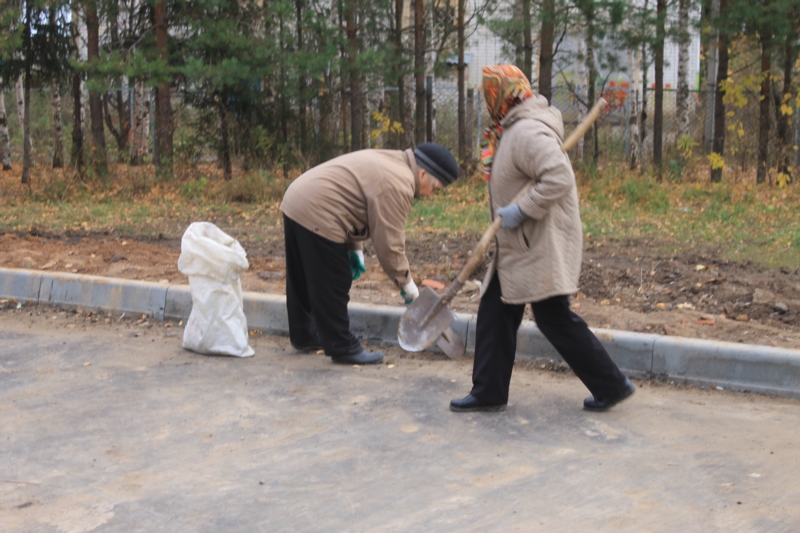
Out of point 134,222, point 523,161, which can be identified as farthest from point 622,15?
point 523,161

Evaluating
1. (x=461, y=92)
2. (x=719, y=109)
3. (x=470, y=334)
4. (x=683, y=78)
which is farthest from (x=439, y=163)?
(x=683, y=78)

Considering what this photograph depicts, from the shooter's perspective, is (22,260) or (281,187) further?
(281,187)

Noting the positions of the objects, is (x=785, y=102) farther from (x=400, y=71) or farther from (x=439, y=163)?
(x=439, y=163)

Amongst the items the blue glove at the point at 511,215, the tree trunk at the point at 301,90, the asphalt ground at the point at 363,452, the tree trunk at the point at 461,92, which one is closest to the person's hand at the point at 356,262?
the asphalt ground at the point at 363,452

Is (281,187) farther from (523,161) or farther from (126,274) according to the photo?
(523,161)

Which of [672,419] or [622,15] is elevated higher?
[622,15]

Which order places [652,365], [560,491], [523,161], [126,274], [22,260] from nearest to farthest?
[560,491] < [523,161] < [652,365] < [126,274] < [22,260]

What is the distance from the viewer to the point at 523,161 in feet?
13.2

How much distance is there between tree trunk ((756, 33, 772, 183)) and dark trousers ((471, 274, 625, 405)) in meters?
10.4

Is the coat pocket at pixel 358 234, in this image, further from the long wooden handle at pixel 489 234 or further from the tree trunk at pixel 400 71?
the tree trunk at pixel 400 71

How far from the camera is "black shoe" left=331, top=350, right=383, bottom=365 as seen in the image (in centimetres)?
528

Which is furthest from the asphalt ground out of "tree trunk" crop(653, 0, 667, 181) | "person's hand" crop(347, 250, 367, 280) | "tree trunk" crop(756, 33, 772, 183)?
"tree trunk" crop(653, 0, 667, 181)

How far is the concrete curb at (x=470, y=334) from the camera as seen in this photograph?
474 cm

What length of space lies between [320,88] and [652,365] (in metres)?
12.1
